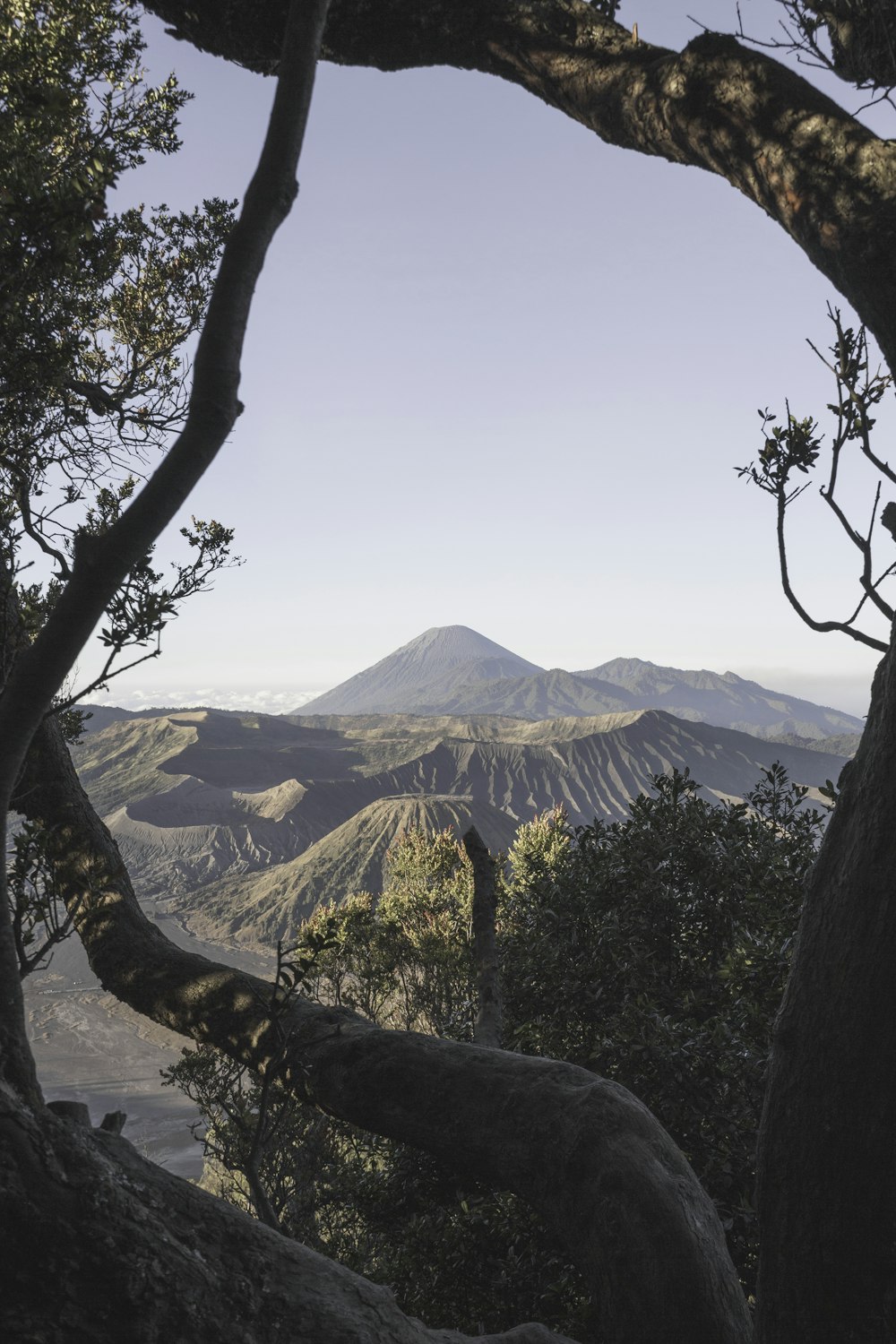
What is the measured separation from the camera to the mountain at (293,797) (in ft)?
315

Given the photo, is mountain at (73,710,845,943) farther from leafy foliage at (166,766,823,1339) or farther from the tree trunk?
the tree trunk

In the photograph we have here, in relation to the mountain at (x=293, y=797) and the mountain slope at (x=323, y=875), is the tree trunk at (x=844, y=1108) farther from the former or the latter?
the mountain slope at (x=323, y=875)

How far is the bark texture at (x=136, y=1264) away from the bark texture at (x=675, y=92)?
359 cm

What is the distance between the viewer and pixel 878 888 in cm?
263

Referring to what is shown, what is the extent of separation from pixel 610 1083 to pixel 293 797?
134 metres

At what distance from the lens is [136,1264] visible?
200 cm

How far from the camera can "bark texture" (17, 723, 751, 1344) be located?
9.52 ft

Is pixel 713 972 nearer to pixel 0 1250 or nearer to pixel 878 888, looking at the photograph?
pixel 878 888

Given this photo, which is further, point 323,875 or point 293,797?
point 293,797

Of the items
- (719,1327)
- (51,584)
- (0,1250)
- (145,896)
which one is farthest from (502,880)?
(145,896)

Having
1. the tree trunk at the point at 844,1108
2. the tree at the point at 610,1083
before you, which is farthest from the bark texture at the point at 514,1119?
the tree trunk at the point at 844,1108

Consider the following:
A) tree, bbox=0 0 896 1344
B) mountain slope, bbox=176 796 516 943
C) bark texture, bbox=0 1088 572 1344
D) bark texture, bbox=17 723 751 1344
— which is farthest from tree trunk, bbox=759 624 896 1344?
mountain slope, bbox=176 796 516 943

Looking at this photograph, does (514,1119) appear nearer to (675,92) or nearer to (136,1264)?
(136,1264)

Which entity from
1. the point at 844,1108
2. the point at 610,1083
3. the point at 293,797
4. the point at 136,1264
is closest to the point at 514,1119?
the point at 610,1083
